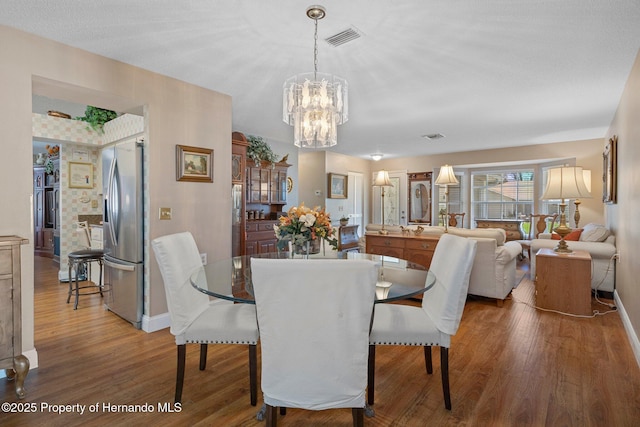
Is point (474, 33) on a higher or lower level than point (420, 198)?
higher

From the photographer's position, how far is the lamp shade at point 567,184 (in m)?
3.78

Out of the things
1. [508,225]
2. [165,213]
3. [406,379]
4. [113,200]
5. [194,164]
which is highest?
[194,164]

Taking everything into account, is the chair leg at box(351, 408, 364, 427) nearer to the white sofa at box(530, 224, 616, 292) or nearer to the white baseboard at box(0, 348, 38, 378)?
the white baseboard at box(0, 348, 38, 378)

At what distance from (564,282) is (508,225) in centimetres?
456

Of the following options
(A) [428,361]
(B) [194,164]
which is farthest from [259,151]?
(A) [428,361]

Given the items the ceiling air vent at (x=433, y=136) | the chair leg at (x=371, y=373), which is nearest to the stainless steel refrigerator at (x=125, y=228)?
the chair leg at (x=371, y=373)

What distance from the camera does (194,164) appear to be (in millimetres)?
3496

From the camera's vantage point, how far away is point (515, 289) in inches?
185

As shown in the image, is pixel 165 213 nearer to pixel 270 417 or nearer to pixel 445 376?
pixel 270 417

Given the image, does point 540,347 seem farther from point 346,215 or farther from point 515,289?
point 346,215

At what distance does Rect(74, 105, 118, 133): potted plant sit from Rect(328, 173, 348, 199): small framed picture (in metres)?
4.38

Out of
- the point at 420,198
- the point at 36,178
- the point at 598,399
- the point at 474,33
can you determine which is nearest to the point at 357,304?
the point at 598,399

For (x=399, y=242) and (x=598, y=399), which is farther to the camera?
(x=399, y=242)

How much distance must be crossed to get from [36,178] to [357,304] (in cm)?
942
